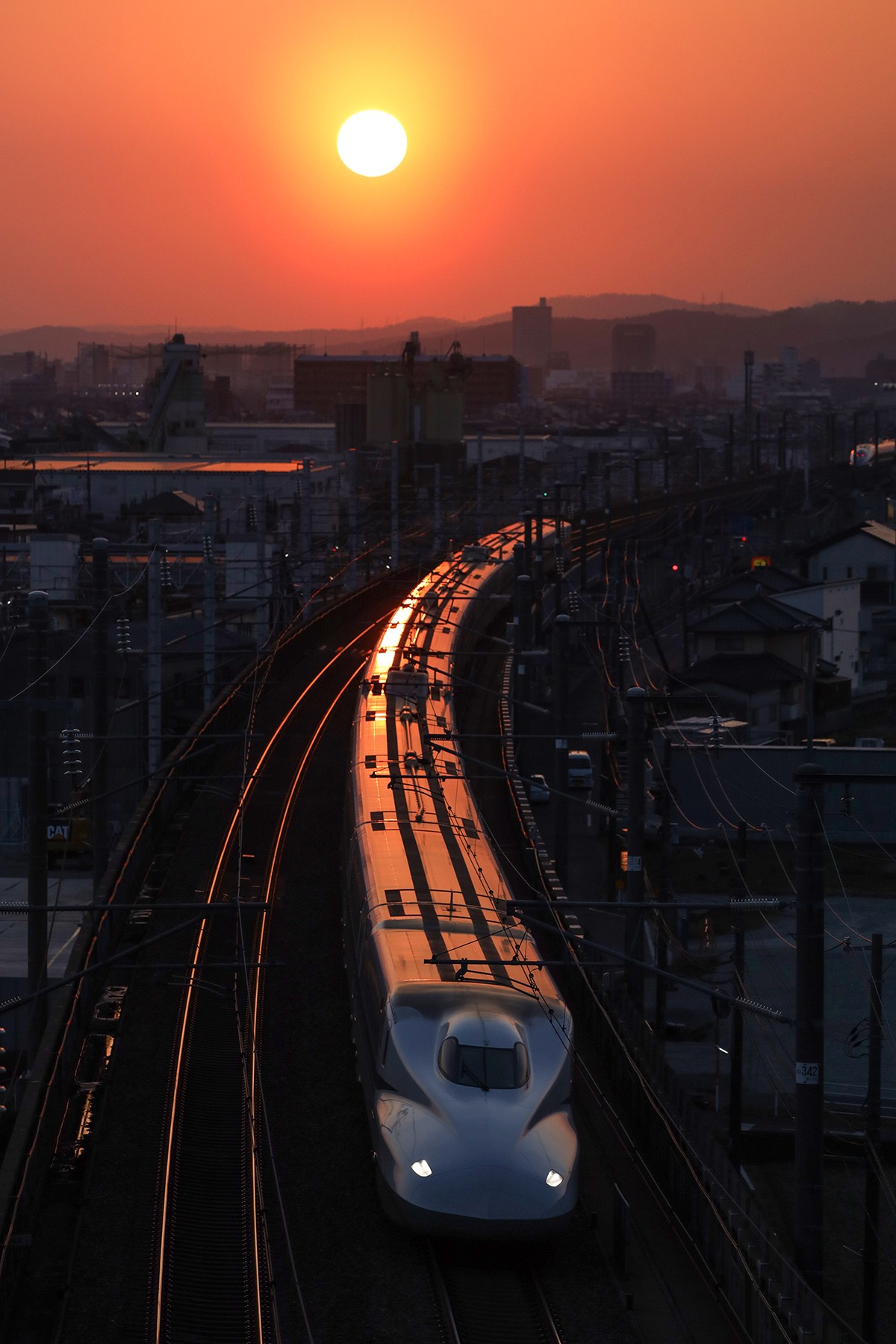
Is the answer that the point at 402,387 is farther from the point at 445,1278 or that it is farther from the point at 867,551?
the point at 445,1278

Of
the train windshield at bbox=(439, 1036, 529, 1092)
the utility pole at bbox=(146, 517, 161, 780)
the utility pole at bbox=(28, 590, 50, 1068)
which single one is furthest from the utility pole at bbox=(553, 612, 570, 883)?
the train windshield at bbox=(439, 1036, 529, 1092)

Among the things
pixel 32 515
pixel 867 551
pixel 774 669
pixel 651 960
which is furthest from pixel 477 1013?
pixel 32 515

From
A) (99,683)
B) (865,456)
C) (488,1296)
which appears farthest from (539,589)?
(865,456)

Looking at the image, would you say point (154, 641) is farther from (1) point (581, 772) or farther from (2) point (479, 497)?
(2) point (479, 497)

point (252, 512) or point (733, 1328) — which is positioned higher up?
point (252, 512)

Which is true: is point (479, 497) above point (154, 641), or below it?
above

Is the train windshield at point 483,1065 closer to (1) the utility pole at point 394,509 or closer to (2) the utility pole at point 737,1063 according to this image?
(2) the utility pole at point 737,1063

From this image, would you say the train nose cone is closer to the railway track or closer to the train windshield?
the railway track
